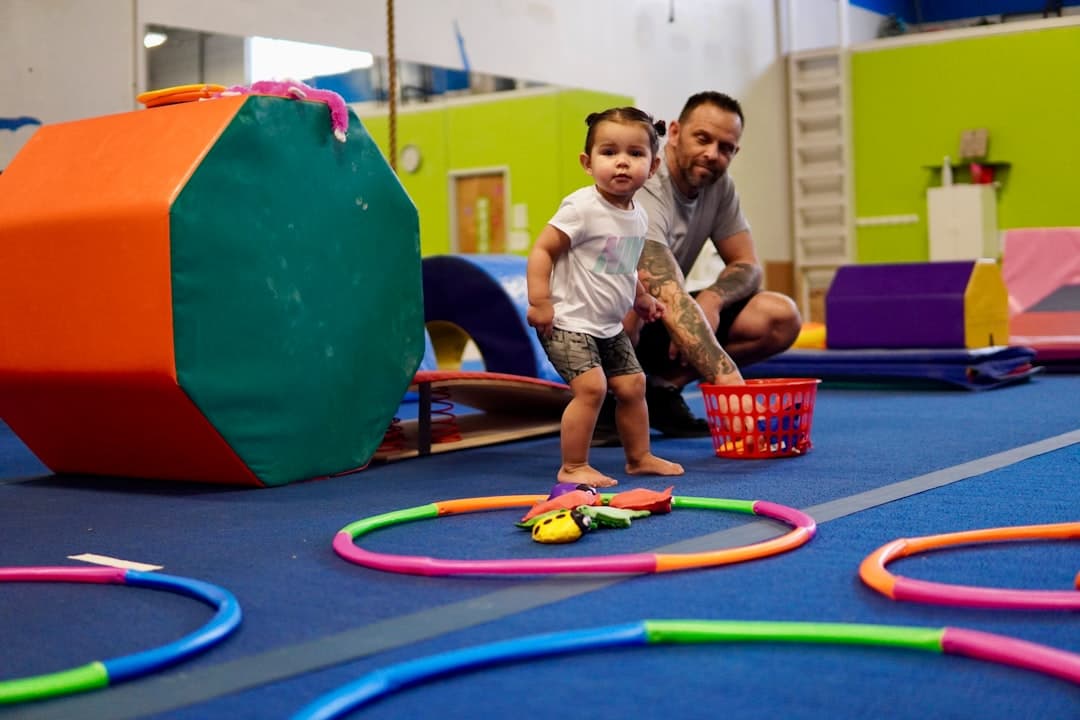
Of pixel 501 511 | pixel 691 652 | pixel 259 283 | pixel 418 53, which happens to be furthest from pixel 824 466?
pixel 418 53

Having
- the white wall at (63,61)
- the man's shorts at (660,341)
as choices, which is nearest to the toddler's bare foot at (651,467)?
the man's shorts at (660,341)

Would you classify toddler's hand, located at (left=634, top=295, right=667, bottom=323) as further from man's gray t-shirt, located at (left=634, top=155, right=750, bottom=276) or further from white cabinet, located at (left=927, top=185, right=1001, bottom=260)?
white cabinet, located at (left=927, top=185, right=1001, bottom=260)

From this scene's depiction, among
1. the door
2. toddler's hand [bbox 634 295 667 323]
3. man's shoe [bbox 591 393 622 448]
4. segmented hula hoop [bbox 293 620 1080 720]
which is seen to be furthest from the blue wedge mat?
segmented hula hoop [bbox 293 620 1080 720]

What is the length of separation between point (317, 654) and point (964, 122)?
9443mm

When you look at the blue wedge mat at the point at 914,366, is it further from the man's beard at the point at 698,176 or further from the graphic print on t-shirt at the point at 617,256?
the graphic print on t-shirt at the point at 617,256

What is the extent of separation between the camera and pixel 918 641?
4.62 feet

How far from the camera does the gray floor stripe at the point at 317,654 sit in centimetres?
135

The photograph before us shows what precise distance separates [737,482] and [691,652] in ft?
4.71

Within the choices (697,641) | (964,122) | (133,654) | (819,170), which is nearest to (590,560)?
(697,641)

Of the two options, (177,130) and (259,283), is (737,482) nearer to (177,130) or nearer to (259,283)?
(259,283)

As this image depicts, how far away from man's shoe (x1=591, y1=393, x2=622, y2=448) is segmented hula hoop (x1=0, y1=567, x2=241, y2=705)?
2.05 m

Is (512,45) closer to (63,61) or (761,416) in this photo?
(63,61)

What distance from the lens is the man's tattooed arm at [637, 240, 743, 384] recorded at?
A: 134 inches

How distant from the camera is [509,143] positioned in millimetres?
8570
